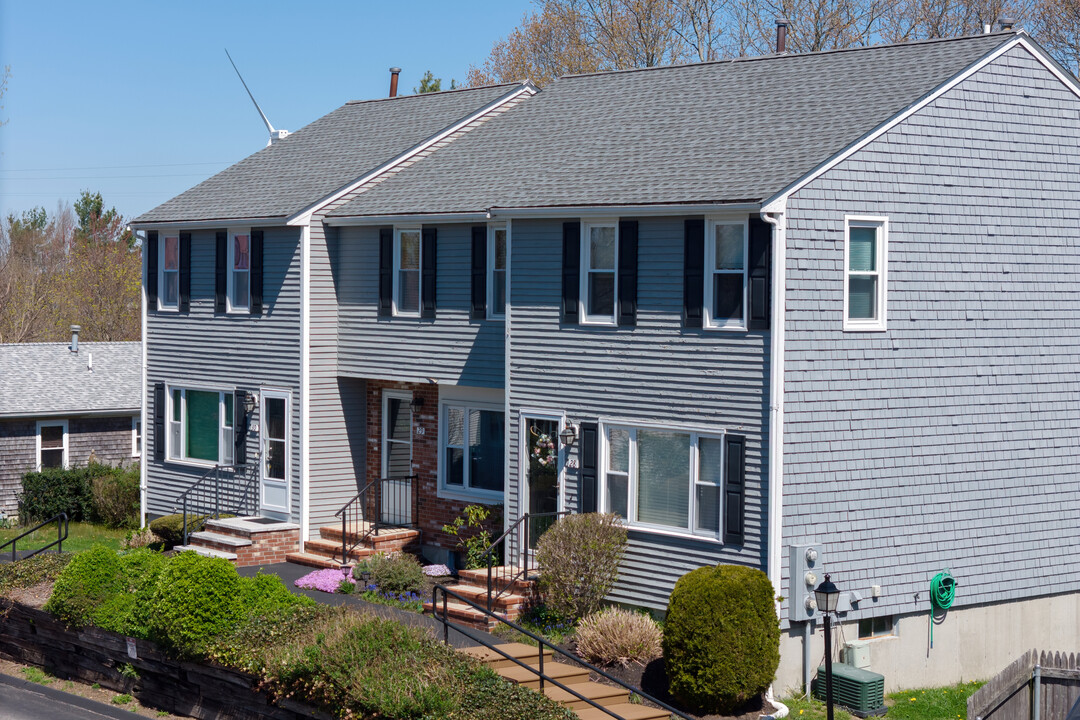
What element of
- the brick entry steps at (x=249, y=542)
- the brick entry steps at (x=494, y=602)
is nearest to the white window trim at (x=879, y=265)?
the brick entry steps at (x=494, y=602)

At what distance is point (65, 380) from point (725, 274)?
74.5ft

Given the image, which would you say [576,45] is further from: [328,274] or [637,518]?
[637,518]

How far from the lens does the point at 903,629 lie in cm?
1750

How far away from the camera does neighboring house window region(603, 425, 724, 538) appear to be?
17188mm

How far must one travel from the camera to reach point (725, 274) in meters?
17.0

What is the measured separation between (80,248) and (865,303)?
Answer: 170ft

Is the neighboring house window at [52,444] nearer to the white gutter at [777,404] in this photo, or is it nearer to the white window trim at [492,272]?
the white window trim at [492,272]

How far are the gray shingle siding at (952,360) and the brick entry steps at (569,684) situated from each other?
3.30m

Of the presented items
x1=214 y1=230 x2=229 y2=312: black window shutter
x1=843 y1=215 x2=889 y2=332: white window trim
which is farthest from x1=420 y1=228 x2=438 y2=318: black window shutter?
x1=843 y1=215 x2=889 y2=332: white window trim

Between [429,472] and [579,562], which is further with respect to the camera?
[429,472]

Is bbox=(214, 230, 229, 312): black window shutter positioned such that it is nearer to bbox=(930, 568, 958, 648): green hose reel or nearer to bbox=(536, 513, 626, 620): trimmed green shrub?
bbox=(536, 513, 626, 620): trimmed green shrub

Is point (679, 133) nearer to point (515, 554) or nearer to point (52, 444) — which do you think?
point (515, 554)

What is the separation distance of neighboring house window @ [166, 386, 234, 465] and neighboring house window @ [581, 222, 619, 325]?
9484 millimetres

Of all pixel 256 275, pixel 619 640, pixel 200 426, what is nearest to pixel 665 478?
pixel 619 640
